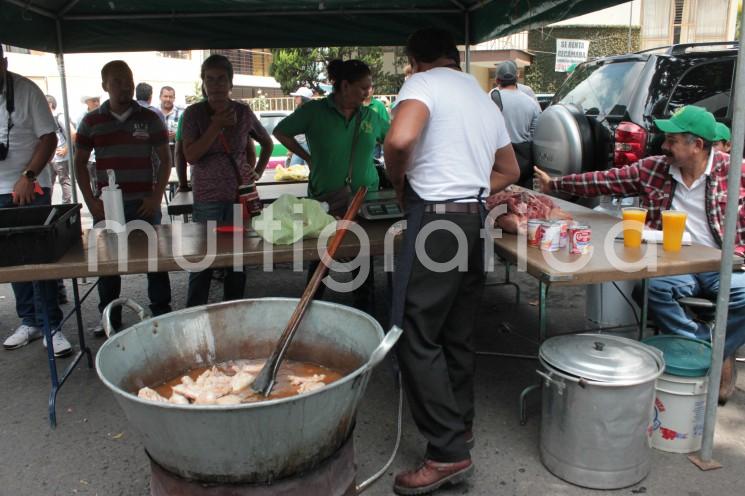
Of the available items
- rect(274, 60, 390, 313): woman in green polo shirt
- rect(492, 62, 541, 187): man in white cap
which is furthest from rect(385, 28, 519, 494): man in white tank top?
rect(492, 62, 541, 187): man in white cap

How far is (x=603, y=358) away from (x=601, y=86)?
4.40 m

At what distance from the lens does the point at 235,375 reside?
7.35 ft

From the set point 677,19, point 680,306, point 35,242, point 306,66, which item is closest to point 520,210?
point 680,306

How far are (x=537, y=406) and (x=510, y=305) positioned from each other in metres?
1.81

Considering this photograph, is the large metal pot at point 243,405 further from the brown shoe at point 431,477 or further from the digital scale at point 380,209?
→ the digital scale at point 380,209

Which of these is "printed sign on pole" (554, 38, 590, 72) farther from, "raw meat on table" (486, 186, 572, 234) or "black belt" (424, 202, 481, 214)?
"black belt" (424, 202, 481, 214)

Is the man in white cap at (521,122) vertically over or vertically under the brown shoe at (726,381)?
over

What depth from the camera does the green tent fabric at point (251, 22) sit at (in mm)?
4746

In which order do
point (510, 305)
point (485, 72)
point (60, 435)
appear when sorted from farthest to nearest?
point (485, 72) → point (510, 305) → point (60, 435)

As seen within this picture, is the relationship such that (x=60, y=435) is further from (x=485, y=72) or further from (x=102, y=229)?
(x=485, y=72)

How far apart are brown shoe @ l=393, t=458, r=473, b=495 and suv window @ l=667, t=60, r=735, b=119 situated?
177 inches

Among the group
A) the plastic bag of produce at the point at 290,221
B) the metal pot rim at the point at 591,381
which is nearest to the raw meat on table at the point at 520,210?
the metal pot rim at the point at 591,381

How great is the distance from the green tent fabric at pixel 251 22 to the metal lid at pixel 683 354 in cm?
254

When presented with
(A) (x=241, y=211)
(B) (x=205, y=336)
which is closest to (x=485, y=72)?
(A) (x=241, y=211)
